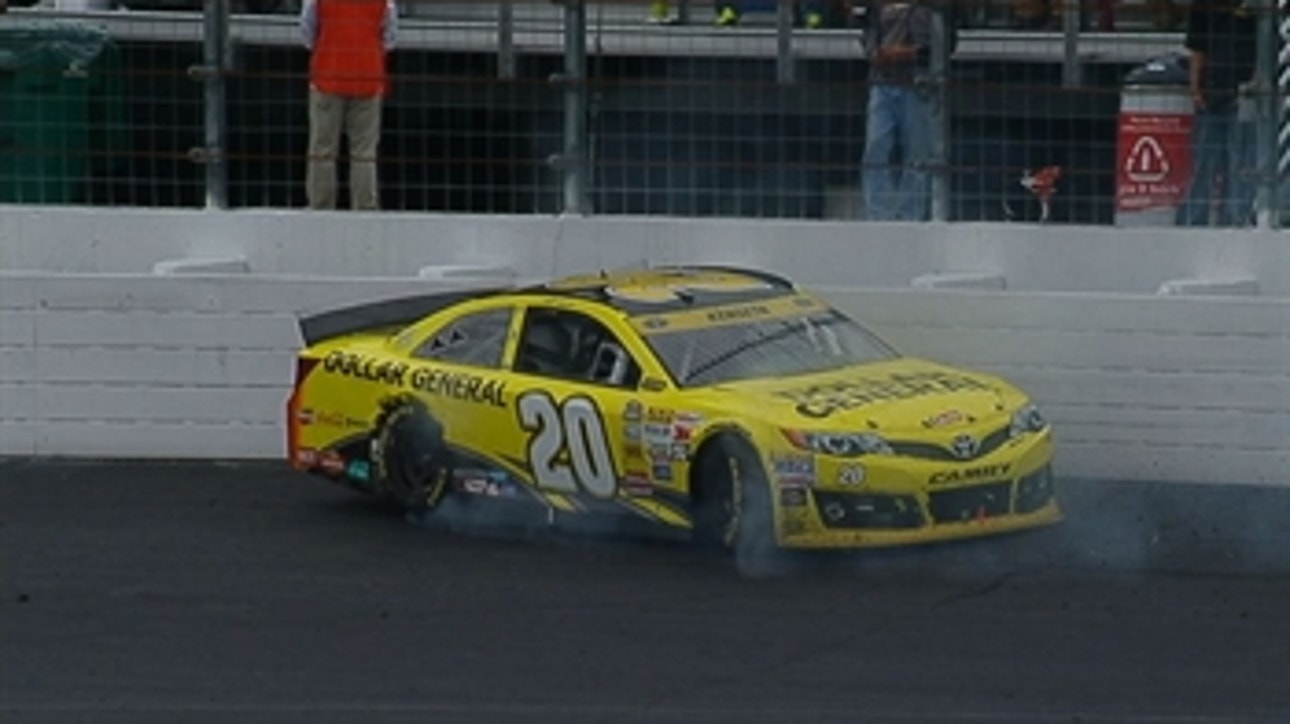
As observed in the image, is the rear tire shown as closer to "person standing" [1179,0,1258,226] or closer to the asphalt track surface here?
the asphalt track surface

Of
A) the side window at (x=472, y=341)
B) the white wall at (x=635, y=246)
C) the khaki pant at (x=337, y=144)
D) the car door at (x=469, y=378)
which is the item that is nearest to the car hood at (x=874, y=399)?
the car door at (x=469, y=378)

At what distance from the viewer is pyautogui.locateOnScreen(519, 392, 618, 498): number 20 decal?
13.8 m

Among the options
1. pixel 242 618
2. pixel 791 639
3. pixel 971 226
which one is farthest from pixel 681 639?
pixel 971 226

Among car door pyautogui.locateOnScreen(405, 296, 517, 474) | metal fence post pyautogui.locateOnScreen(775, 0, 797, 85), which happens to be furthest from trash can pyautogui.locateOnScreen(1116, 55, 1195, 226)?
car door pyautogui.locateOnScreen(405, 296, 517, 474)

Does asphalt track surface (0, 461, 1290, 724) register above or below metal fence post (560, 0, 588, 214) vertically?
below

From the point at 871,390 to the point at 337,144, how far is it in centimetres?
439

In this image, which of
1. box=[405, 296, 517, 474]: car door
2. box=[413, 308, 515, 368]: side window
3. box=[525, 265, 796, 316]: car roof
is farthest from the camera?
box=[413, 308, 515, 368]: side window

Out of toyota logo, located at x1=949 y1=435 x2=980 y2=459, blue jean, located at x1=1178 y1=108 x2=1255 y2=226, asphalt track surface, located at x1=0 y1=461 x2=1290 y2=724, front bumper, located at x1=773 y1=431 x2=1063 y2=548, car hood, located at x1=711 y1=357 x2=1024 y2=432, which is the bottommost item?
asphalt track surface, located at x1=0 y1=461 x2=1290 y2=724

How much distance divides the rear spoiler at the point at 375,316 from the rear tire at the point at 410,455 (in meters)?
0.69

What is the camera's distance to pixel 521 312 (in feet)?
47.2

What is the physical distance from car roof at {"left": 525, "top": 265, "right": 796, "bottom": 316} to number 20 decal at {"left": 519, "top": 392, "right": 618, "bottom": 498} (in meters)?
0.57

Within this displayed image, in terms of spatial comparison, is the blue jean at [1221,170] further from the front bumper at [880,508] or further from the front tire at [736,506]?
the front tire at [736,506]

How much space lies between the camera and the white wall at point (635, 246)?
15.9m

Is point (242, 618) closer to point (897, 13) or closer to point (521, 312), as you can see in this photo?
point (521, 312)
